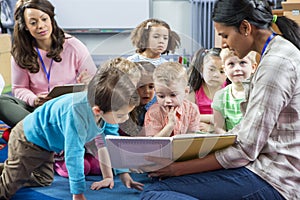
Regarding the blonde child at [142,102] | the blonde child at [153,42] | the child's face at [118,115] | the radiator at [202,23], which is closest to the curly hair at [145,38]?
the blonde child at [153,42]

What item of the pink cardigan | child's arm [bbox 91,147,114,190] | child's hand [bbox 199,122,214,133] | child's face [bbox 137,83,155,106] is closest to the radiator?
the pink cardigan

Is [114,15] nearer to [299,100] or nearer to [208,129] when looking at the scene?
[208,129]

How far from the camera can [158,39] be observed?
1553 millimetres

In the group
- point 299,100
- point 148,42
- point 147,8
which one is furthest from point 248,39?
point 147,8

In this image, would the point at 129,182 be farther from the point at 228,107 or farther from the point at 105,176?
the point at 228,107

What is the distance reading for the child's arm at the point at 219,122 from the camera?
1559 millimetres

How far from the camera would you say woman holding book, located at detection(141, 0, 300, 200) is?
109 centimetres

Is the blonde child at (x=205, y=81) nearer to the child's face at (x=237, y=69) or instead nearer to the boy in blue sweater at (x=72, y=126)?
the child's face at (x=237, y=69)

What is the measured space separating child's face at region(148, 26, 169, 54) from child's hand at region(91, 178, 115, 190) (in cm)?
55

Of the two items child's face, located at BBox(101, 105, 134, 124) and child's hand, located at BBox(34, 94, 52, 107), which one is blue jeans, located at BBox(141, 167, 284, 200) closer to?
child's face, located at BBox(101, 105, 134, 124)

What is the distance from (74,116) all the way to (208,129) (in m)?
0.44

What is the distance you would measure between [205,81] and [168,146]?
0.42 m

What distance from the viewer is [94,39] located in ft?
14.0

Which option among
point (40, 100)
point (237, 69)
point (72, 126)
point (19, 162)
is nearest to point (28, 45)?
point (40, 100)
